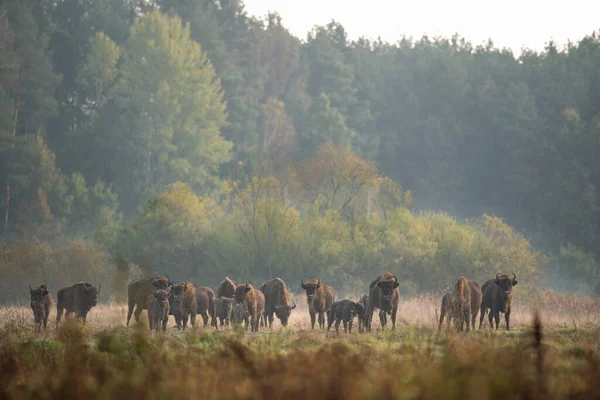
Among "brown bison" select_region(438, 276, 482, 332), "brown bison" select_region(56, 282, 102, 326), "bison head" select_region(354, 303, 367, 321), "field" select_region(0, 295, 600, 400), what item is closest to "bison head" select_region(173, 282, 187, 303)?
"brown bison" select_region(56, 282, 102, 326)

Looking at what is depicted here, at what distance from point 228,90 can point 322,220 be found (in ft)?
140

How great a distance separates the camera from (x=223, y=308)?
93.4 feet

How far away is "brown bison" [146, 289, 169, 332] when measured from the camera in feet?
83.8

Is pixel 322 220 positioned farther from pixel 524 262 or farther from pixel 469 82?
pixel 469 82

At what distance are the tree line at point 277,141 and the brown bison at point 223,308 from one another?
2262cm

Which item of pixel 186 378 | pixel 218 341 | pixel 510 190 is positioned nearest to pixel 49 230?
pixel 510 190

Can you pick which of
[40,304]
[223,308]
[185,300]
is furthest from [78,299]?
[223,308]

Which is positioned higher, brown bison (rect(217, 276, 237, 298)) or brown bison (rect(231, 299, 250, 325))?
brown bison (rect(217, 276, 237, 298))

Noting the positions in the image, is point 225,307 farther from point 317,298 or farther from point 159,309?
point 159,309

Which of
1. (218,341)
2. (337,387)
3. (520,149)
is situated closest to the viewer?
(337,387)

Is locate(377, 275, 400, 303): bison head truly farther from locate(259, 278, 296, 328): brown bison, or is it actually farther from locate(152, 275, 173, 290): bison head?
locate(152, 275, 173, 290): bison head

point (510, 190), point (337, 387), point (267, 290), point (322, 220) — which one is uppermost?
point (510, 190)

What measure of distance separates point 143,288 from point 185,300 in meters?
1.87

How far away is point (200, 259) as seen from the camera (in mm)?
54281
